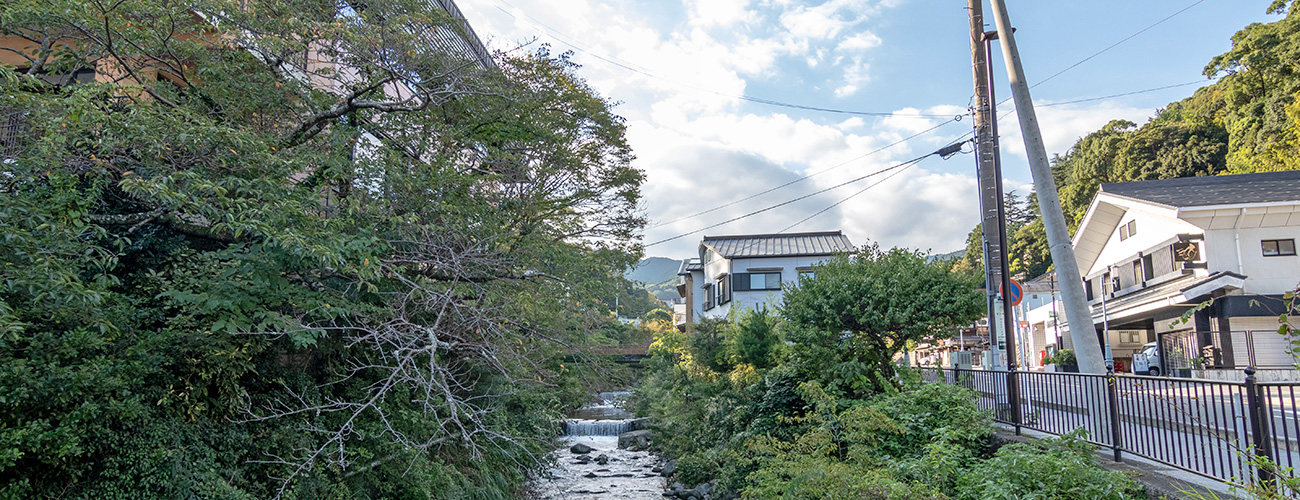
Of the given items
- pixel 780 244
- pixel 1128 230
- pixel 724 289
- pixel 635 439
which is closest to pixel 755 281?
pixel 724 289

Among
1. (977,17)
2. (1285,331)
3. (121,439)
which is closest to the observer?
(1285,331)

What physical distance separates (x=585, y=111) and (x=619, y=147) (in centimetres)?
198

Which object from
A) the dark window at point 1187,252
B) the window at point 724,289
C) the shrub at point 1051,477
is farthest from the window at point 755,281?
the shrub at point 1051,477

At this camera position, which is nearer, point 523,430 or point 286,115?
point 286,115

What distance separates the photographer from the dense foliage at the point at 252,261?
20.2 ft

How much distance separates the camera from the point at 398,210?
9.22m

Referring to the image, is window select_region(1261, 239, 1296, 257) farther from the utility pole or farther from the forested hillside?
the utility pole

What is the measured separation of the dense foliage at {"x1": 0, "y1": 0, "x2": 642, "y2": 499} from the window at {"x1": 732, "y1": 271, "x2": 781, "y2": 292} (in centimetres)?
2570

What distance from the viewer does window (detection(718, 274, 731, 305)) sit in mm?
37416

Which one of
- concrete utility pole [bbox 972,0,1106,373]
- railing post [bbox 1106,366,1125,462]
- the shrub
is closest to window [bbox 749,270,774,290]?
concrete utility pole [bbox 972,0,1106,373]

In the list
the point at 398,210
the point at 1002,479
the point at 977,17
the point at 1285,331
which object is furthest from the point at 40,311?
the point at 977,17

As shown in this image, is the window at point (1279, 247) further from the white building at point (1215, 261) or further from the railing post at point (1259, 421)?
the railing post at point (1259, 421)

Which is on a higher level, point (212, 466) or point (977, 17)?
point (977, 17)

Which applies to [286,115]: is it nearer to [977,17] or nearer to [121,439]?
[121,439]
